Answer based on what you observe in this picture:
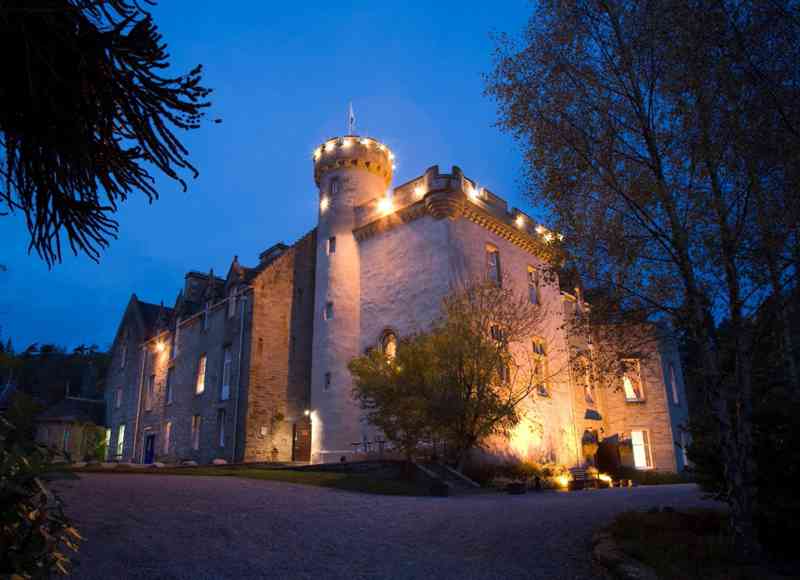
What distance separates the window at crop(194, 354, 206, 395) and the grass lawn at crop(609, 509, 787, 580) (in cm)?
2698

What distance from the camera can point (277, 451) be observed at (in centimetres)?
2678

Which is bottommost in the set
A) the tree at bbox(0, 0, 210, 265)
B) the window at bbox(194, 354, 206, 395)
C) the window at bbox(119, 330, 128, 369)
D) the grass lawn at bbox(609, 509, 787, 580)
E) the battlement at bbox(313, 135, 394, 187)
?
the grass lawn at bbox(609, 509, 787, 580)

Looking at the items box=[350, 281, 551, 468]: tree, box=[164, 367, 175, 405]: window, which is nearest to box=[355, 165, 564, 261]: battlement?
box=[350, 281, 551, 468]: tree

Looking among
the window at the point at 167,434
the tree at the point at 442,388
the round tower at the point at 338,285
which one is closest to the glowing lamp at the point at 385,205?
the round tower at the point at 338,285

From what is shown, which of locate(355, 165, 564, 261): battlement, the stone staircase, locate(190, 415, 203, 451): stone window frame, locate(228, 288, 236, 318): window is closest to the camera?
the stone staircase

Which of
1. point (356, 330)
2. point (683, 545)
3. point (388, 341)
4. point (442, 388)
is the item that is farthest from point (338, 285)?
point (683, 545)

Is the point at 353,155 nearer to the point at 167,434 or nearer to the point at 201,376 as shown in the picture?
the point at 201,376

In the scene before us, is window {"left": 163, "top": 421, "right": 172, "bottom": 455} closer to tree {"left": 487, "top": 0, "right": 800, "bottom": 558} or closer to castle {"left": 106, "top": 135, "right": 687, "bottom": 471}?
castle {"left": 106, "top": 135, "right": 687, "bottom": 471}

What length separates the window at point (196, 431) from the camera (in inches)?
1180

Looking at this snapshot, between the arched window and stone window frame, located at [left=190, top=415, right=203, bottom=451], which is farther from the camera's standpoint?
stone window frame, located at [left=190, top=415, right=203, bottom=451]

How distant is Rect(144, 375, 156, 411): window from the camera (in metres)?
36.6

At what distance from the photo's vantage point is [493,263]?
2619cm

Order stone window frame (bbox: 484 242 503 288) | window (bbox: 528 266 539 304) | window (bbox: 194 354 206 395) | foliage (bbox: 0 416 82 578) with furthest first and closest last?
window (bbox: 194 354 206 395)
window (bbox: 528 266 539 304)
stone window frame (bbox: 484 242 503 288)
foliage (bbox: 0 416 82 578)

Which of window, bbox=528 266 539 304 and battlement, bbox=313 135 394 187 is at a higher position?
battlement, bbox=313 135 394 187
